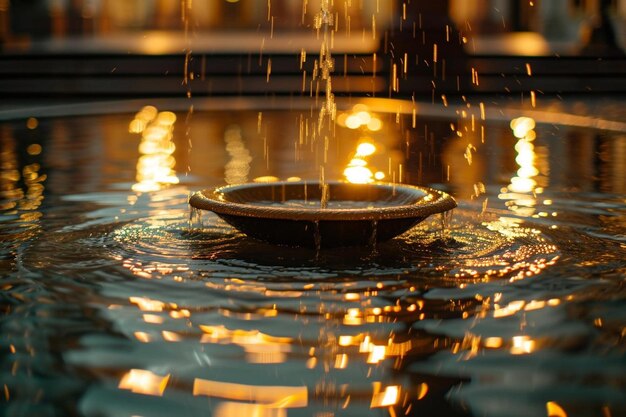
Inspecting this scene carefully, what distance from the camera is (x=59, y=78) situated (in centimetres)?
2092

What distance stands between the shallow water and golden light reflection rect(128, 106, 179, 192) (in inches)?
7.1

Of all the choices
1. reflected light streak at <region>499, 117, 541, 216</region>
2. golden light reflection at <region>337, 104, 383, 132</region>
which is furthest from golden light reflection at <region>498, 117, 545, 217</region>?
golden light reflection at <region>337, 104, 383, 132</region>

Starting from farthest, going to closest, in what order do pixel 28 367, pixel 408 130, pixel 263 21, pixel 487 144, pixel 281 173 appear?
1. pixel 263 21
2. pixel 408 130
3. pixel 487 144
4. pixel 281 173
5. pixel 28 367

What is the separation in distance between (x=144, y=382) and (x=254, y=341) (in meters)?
0.63

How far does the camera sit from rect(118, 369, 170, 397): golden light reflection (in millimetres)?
3537

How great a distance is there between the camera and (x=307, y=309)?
4.71 meters

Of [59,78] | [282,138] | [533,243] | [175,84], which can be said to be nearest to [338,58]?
[175,84]

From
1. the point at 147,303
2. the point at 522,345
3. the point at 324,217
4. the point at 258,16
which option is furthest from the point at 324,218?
the point at 258,16

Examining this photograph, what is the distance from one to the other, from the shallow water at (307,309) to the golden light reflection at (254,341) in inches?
0.4

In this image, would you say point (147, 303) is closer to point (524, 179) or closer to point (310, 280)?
point (310, 280)

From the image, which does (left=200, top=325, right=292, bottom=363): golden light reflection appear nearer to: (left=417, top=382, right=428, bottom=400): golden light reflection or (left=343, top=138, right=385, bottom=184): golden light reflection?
(left=417, top=382, right=428, bottom=400): golden light reflection

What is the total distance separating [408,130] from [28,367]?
461 inches

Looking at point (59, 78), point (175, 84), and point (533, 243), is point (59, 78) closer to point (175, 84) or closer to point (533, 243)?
point (175, 84)

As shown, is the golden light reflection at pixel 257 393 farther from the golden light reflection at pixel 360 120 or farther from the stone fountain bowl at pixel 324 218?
the golden light reflection at pixel 360 120
